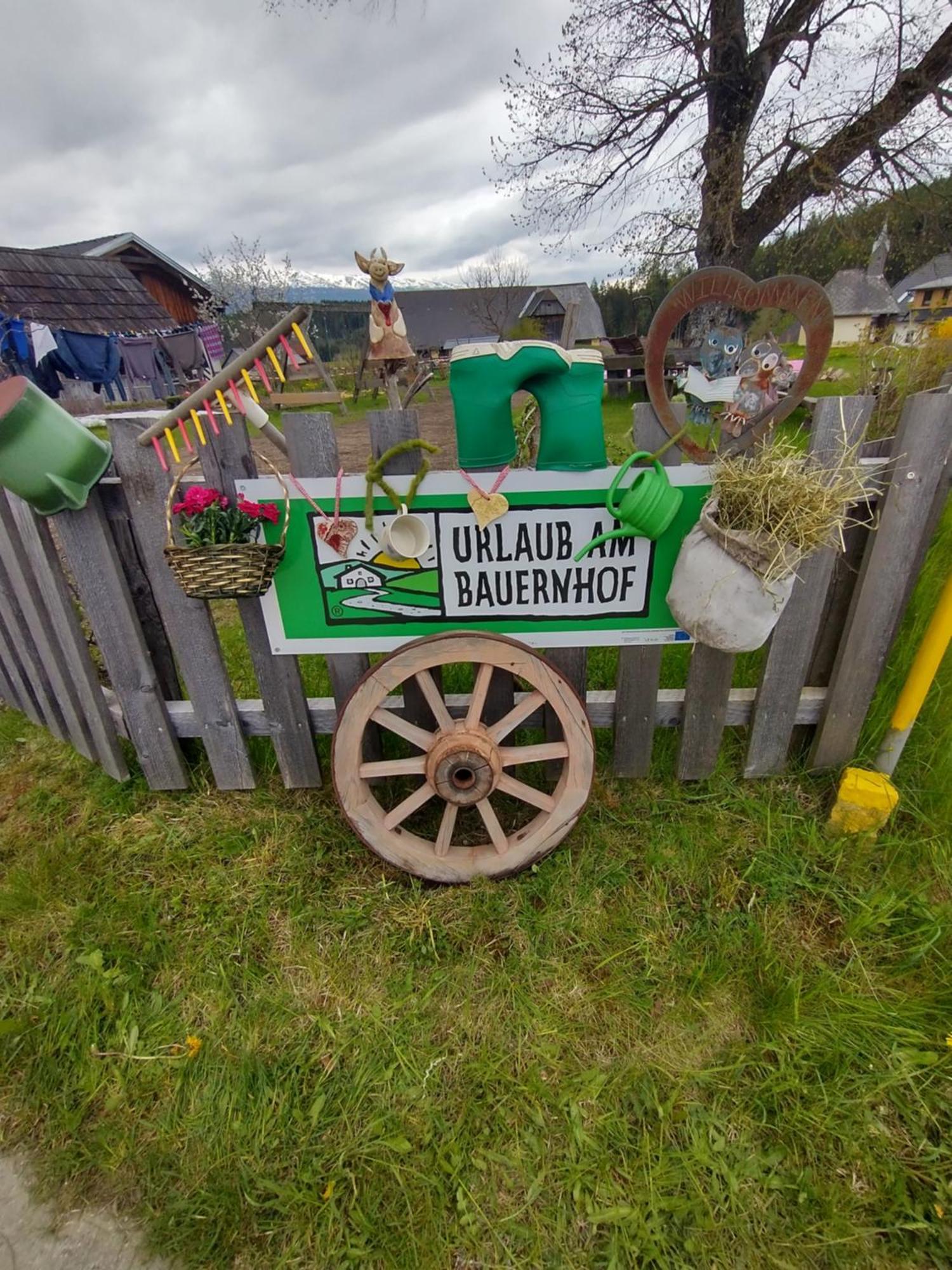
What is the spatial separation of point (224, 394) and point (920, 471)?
1968 mm

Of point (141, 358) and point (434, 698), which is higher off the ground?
point (141, 358)

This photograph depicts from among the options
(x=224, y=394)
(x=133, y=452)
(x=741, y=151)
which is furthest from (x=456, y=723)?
(x=741, y=151)

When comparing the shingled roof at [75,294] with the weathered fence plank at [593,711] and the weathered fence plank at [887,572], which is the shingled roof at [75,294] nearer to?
the weathered fence plank at [593,711]

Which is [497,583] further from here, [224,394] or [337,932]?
[337,932]

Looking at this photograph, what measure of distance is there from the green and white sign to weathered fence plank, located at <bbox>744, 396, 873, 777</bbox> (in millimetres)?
346

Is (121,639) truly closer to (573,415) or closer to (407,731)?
(407,731)

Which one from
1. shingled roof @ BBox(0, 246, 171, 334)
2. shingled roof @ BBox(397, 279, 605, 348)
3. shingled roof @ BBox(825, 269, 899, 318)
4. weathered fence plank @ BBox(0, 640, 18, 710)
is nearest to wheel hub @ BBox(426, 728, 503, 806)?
weathered fence plank @ BBox(0, 640, 18, 710)

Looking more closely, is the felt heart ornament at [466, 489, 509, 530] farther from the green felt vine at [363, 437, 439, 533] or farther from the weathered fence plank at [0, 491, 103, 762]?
the weathered fence plank at [0, 491, 103, 762]

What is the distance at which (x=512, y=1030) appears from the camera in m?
1.62

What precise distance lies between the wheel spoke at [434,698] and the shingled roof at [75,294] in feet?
54.7

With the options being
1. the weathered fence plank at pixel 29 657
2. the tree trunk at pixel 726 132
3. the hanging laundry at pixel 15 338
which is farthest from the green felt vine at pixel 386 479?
the hanging laundry at pixel 15 338

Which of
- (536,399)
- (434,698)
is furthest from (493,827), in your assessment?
(536,399)

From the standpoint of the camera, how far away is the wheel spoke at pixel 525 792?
192cm

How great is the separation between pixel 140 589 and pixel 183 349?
1709cm
